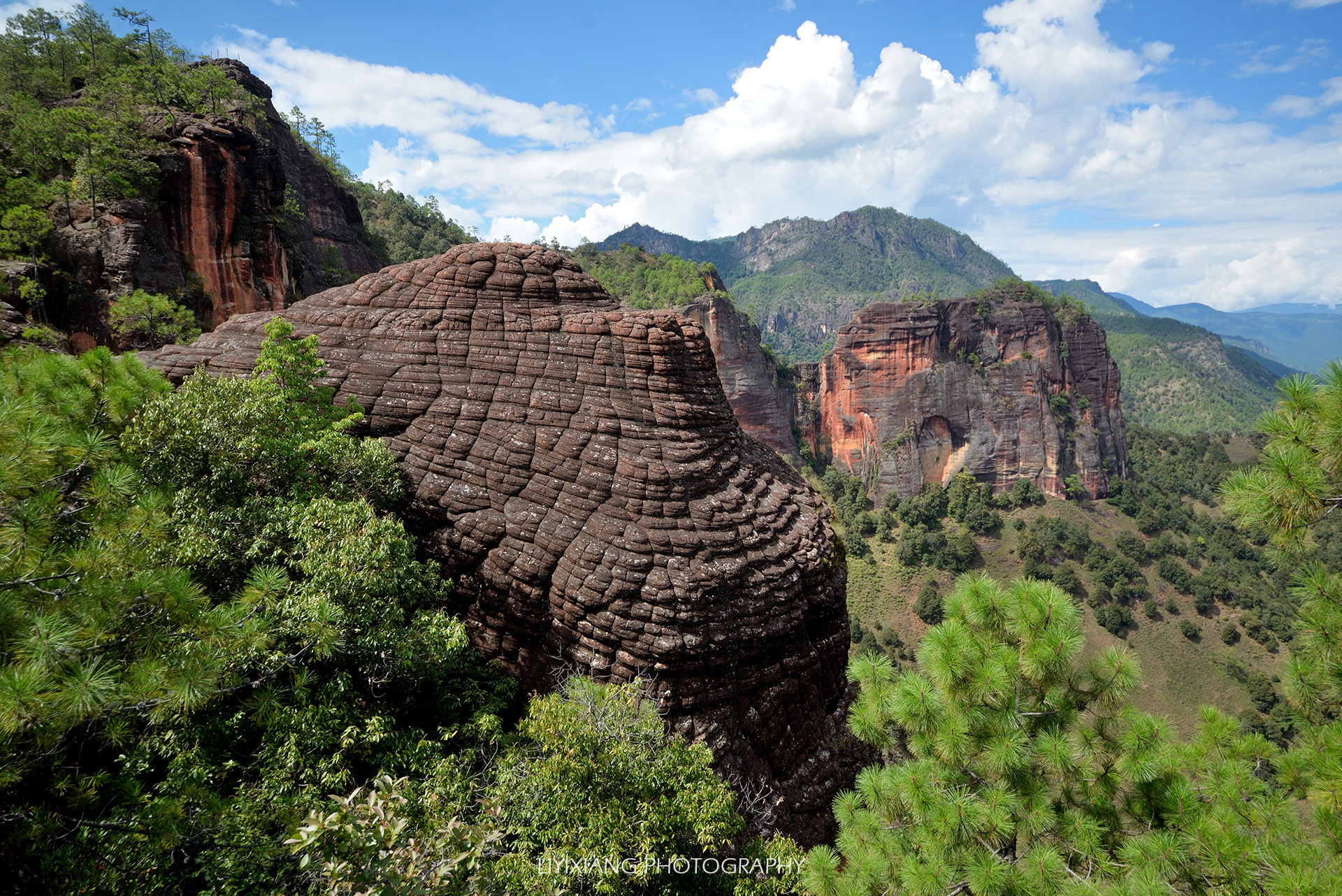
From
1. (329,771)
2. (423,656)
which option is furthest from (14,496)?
(423,656)

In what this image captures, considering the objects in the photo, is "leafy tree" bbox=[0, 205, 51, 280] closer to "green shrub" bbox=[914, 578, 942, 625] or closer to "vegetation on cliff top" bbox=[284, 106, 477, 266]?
"vegetation on cliff top" bbox=[284, 106, 477, 266]

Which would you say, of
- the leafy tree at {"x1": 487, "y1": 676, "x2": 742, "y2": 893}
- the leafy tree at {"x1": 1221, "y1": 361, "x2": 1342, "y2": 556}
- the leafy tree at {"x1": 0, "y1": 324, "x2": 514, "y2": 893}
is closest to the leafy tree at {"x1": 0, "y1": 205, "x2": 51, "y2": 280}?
the leafy tree at {"x1": 0, "y1": 324, "x2": 514, "y2": 893}

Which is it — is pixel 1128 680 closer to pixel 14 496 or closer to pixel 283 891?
pixel 283 891

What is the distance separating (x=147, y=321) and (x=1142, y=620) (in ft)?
268

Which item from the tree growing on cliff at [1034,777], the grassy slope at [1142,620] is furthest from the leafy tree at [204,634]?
the grassy slope at [1142,620]

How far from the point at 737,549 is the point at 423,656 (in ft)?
19.1

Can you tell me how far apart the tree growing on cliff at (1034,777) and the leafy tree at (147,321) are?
26.8 meters

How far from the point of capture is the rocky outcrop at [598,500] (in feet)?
34.3

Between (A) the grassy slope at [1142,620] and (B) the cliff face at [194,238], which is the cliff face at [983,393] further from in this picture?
(B) the cliff face at [194,238]

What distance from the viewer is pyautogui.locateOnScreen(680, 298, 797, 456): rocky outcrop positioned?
6806 centimetres

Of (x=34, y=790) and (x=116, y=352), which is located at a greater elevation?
(x=116, y=352)

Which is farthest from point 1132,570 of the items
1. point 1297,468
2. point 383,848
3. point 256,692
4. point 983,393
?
point 256,692

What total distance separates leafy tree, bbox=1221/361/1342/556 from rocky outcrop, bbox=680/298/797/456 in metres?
59.1

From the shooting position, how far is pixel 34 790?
506 cm
